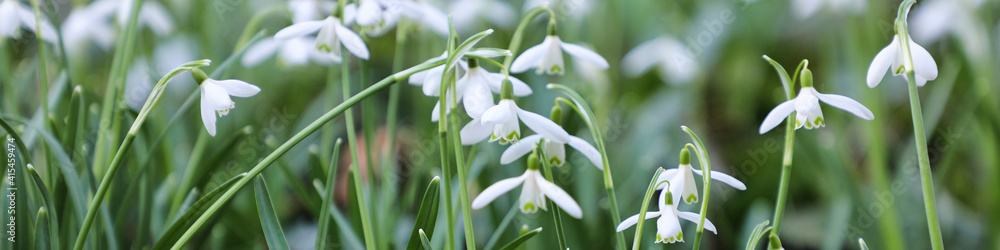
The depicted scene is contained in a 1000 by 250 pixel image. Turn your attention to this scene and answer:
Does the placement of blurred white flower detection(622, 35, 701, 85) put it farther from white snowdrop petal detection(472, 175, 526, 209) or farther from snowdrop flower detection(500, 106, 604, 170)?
white snowdrop petal detection(472, 175, 526, 209)

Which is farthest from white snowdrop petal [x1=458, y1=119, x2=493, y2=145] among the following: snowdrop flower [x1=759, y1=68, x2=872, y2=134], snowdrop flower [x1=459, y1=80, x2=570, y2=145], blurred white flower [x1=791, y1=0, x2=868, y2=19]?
blurred white flower [x1=791, y1=0, x2=868, y2=19]

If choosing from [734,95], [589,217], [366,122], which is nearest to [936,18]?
[734,95]

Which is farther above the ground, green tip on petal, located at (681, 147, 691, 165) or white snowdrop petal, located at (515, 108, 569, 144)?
white snowdrop petal, located at (515, 108, 569, 144)

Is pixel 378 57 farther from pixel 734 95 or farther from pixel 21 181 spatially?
pixel 21 181

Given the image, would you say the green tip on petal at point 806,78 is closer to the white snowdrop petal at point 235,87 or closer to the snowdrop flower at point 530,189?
Answer: the snowdrop flower at point 530,189

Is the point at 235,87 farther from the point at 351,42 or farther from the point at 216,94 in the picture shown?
the point at 351,42

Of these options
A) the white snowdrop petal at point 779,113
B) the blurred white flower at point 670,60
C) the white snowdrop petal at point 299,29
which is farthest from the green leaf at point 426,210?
the blurred white flower at point 670,60

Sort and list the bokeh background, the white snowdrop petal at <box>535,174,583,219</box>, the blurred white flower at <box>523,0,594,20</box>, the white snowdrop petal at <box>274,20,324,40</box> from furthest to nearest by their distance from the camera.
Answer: the blurred white flower at <box>523,0,594,20</box>
the bokeh background
the white snowdrop petal at <box>274,20,324,40</box>
the white snowdrop petal at <box>535,174,583,219</box>
